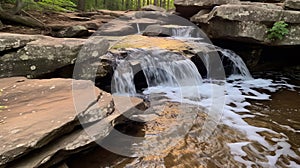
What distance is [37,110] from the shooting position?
326cm

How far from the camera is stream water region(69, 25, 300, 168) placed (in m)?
3.44

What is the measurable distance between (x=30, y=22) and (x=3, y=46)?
4.45 meters

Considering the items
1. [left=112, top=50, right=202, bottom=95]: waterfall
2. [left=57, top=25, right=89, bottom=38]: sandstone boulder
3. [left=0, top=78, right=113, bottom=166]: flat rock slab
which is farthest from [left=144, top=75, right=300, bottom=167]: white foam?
[left=57, top=25, right=89, bottom=38]: sandstone boulder

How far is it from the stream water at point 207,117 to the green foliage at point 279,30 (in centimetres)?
138

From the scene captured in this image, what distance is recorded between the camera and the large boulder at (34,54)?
450 cm

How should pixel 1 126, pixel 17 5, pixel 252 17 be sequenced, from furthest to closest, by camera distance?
pixel 17 5, pixel 252 17, pixel 1 126

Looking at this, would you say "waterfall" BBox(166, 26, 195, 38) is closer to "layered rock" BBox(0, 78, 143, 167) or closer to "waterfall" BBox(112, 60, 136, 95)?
"waterfall" BBox(112, 60, 136, 95)

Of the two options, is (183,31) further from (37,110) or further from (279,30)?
(37,110)

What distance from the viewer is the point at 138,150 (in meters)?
3.57

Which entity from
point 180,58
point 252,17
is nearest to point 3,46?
point 180,58

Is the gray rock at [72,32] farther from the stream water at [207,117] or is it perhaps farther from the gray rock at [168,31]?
the gray rock at [168,31]

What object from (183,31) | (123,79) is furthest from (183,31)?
(123,79)

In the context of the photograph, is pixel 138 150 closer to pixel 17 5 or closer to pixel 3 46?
pixel 3 46

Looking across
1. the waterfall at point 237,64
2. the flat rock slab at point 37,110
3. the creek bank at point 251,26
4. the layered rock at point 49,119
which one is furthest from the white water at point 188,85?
the flat rock slab at point 37,110
